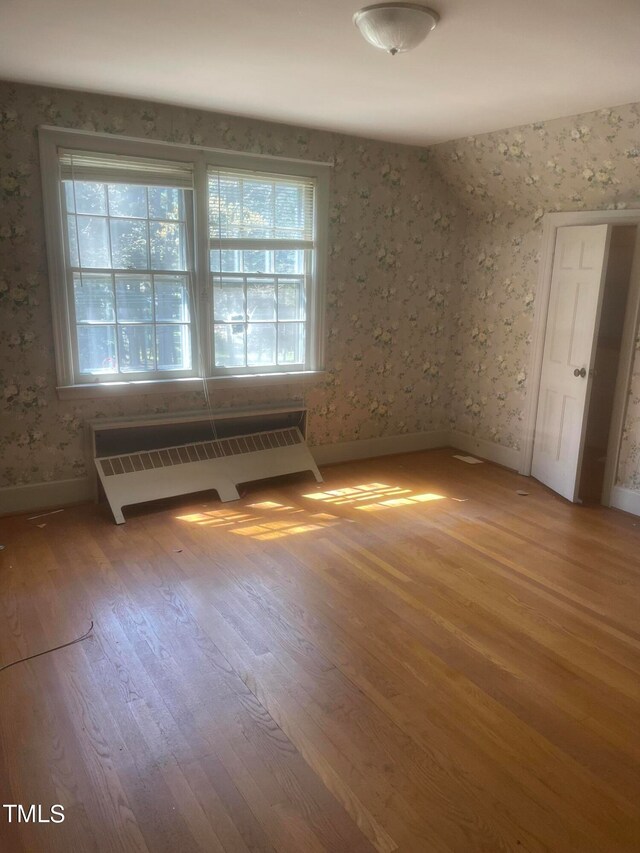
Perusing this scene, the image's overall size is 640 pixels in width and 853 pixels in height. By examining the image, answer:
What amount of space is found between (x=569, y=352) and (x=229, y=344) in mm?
2448

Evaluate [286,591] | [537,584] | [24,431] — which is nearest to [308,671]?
[286,591]

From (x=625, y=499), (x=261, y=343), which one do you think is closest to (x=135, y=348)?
(x=261, y=343)

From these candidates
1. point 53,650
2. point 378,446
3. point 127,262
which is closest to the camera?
point 53,650

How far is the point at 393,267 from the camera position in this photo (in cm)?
509

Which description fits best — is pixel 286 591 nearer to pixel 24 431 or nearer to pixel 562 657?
pixel 562 657

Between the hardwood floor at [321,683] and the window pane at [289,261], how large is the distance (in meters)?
1.86

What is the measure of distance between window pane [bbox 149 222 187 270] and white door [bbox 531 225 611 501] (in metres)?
2.69

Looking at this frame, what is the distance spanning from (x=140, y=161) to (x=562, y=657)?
3.65m

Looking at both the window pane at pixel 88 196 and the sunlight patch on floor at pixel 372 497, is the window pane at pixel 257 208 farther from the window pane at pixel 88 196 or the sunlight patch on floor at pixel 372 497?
the sunlight patch on floor at pixel 372 497

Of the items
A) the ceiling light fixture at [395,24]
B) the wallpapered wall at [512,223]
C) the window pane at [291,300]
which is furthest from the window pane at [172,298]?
the wallpapered wall at [512,223]

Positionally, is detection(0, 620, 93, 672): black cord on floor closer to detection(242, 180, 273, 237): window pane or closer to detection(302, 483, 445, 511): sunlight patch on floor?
detection(302, 483, 445, 511): sunlight patch on floor

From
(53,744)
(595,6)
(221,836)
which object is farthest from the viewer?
(595,6)

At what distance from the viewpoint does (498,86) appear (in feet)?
10.6

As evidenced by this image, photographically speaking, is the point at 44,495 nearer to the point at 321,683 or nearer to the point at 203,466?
the point at 203,466
